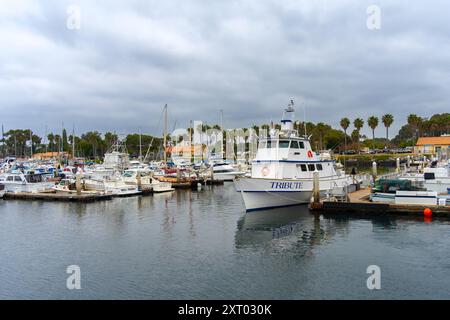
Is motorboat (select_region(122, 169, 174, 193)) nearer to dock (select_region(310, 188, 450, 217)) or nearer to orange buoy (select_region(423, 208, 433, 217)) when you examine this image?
dock (select_region(310, 188, 450, 217))

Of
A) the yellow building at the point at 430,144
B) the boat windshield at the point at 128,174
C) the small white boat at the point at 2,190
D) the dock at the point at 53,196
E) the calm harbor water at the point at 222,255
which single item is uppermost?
the yellow building at the point at 430,144

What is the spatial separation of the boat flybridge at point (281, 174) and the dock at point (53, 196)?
17399 millimetres

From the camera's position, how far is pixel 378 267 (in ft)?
60.7

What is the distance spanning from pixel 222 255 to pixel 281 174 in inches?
578

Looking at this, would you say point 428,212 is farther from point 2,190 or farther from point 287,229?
point 2,190

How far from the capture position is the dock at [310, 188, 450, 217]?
1134 inches

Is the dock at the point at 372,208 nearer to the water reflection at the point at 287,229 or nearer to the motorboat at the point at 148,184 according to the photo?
the water reflection at the point at 287,229

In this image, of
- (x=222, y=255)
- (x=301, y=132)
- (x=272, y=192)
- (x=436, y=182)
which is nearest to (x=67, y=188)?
(x=272, y=192)

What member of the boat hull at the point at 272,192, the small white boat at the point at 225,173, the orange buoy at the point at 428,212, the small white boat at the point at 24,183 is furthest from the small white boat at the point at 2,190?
the orange buoy at the point at 428,212

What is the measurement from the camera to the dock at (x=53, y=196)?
4212 cm

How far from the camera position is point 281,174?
34.5m

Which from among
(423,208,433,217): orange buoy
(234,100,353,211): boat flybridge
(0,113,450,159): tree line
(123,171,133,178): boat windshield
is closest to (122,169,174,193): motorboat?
(123,171,133,178): boat windshield
